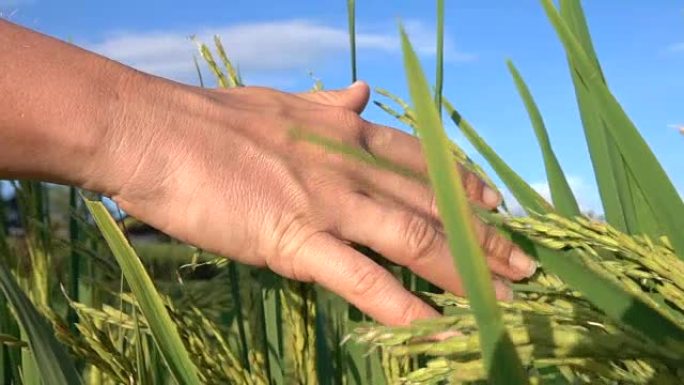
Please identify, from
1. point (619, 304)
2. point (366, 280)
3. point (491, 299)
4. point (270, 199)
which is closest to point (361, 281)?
point (366, 280)

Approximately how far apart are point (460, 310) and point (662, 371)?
201 mm

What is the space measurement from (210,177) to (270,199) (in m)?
0.06

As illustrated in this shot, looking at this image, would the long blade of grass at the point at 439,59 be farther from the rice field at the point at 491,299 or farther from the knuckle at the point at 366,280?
the knuckle at the point at 366,280

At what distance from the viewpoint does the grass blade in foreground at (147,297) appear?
56cm

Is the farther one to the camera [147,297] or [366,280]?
[366,280]

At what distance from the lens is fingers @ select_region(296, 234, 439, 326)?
30.8 inches

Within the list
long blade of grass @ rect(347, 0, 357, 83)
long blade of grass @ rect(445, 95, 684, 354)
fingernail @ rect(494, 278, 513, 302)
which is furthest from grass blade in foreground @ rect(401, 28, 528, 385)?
long blade of grass @ rect(347, 0, 357, 83)

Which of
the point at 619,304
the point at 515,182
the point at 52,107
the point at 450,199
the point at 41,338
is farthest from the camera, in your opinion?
the point at 52,107

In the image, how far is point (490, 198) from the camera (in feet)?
2.77

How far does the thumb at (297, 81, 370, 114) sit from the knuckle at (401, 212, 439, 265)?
0.25 meters

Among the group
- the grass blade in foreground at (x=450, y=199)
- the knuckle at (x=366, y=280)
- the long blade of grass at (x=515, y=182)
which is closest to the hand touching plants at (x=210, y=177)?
the knuckle at (x=366, y=280)

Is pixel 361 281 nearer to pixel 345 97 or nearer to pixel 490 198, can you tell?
pixel 490 198

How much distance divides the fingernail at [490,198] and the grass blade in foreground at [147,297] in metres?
0.34

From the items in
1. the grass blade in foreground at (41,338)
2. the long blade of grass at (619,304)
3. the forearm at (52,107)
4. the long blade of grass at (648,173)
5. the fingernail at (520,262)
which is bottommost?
the grass blade in foreground at (41,338)
